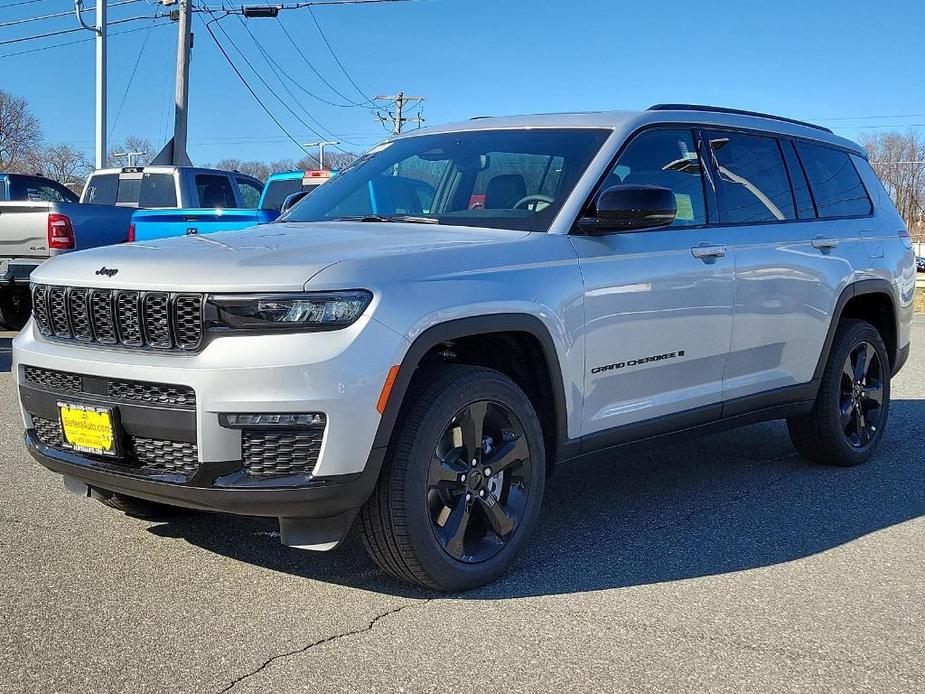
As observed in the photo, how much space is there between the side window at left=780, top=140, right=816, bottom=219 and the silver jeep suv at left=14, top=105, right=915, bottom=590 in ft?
0.04

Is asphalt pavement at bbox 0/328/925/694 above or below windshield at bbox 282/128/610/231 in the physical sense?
below

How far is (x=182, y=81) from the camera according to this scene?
25.8m

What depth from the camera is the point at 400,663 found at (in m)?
3.40

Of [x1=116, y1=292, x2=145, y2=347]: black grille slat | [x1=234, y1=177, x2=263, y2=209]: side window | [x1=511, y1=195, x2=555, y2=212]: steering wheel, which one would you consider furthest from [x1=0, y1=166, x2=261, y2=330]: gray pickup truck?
[x1=116, y1=292, x2=145, y2=347]: black grille slat

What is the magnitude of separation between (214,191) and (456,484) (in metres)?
12.2

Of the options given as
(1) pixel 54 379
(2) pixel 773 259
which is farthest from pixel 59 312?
(2) pixel 773 259

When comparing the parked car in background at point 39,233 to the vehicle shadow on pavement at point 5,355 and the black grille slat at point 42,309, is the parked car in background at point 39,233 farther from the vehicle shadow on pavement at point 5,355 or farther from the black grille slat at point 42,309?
the black grille slat at point 42,309

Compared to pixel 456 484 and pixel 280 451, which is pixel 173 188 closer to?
pixel 456 484

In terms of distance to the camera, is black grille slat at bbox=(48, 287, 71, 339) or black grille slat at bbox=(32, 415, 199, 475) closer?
black grille slat at bbox=(32, 415, 199, 475)

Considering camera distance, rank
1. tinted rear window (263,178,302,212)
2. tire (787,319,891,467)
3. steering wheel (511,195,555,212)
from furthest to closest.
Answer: tinted rear window (263,178,302,212), tire (787,319,891,467), steering wheel (511,195,555,212)

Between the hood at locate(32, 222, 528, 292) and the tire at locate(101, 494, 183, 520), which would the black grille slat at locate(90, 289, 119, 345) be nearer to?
the hood at locate(32, 222, 528, 292)

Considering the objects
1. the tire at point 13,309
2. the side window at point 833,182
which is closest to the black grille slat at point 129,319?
the side window at point 833,182

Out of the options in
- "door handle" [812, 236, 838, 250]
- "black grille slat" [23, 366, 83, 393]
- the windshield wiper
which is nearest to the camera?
"black grille slat" [23, 366, 83, 393]

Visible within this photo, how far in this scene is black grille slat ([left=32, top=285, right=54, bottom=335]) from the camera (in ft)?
13.7
